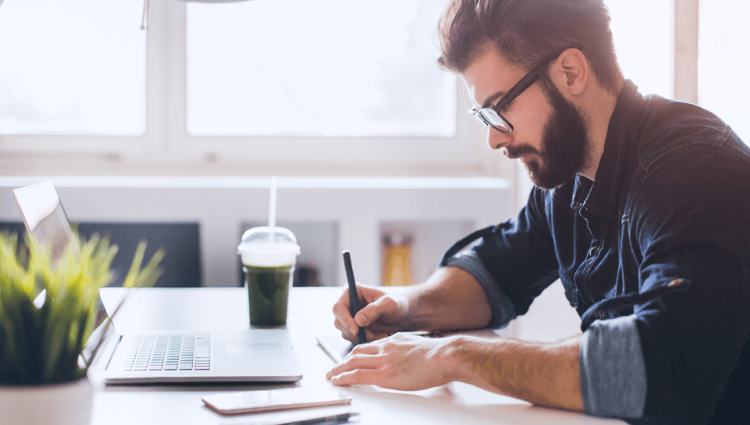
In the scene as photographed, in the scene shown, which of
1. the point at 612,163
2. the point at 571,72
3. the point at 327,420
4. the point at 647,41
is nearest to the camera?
the point at 327,420

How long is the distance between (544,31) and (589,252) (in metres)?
0.40

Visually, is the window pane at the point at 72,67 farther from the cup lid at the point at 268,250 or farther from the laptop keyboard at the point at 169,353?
the laptop keyboard at the point at 169,353

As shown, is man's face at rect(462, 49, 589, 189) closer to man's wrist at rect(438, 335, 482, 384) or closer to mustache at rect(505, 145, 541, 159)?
mustache at rect(505, 145, 541, 159)

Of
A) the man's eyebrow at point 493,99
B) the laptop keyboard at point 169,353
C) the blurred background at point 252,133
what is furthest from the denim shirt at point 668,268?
the blurred background at point 252,133

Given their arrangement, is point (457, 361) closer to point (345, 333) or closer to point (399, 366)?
point (399, 366)

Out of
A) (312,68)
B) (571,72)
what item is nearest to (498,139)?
(571,72)

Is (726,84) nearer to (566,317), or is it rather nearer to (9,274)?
(566,317)

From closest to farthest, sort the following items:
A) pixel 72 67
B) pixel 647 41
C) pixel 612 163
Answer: pixel 612 163 < pixel 647 41 < pixel 72 67

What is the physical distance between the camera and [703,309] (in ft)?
2.22

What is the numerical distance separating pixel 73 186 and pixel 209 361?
137cm

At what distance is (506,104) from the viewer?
1.14 m

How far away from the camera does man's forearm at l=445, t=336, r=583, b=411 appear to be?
2.28 feet

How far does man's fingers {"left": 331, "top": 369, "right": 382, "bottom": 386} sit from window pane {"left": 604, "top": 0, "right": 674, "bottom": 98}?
3.41 ft

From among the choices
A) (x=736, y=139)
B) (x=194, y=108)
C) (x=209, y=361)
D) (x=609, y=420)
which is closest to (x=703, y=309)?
(x=609, y=420)
